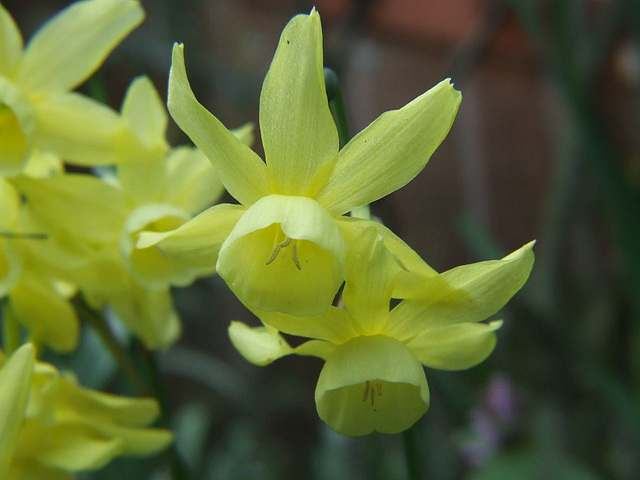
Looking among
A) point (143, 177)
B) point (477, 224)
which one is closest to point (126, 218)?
point (143, 177)

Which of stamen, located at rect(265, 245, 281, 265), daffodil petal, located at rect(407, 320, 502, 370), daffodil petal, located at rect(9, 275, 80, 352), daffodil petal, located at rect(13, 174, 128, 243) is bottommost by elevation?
daffodil petal, located at rect(9, 275, 80, 352)

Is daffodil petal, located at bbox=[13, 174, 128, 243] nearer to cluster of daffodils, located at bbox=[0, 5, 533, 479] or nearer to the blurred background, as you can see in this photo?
cluster of daffodils, located at bbox=[0, 5, 533, 479]

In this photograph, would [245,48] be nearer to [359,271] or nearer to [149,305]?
[149,305]

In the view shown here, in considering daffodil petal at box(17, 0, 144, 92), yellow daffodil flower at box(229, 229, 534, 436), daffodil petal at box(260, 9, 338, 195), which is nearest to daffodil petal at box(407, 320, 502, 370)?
yellow daffodil flower at box(229, 229, 534, 436)

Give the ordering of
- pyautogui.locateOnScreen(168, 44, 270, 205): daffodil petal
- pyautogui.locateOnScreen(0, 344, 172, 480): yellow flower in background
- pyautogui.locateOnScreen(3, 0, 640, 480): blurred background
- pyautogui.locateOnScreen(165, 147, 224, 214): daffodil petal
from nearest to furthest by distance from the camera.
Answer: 1. pyautogui.locateOnScreen(168, 44, 270, 205): daffodil petal
2. pyautogui.locateOnScreen(0, 344, 172, 480): yellow flower in background
3. pyautogui.locateOnScreen(165, 147, 224, 214): daffodil petal
4. pyautogui.locateOnScreen(3, 0, 640, 480): blurred background

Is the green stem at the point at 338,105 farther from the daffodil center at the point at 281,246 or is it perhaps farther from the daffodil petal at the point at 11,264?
the daffodil petal at the point at 11,264

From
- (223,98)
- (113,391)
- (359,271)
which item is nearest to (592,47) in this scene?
(223,98)

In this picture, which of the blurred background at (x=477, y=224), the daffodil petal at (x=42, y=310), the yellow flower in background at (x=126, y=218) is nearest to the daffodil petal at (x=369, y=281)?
the yellow flower in background at (x=126, y=218)

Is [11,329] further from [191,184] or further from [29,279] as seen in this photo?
[191,184]
